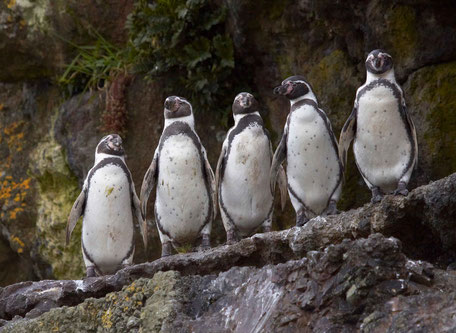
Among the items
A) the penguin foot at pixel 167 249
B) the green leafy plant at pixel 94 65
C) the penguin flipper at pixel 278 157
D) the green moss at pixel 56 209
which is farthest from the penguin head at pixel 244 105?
the green moss at pixel 56 209

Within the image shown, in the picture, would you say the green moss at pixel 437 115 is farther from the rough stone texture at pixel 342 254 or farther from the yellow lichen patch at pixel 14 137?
the yellow lichen patch at pixel 14 137

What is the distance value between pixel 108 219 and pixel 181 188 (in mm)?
676

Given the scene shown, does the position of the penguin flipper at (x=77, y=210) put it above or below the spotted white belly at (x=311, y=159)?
below

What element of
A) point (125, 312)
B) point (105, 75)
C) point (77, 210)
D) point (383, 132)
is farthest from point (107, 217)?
point (105, 75)

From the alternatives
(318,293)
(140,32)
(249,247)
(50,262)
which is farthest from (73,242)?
(318,293)

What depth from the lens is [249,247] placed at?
213 inches

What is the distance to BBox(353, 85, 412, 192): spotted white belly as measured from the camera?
6.20m

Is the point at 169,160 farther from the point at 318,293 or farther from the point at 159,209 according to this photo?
the point at 318,293

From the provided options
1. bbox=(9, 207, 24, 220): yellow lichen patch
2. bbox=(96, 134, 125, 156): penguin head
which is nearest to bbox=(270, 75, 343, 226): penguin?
bbox=(96, 134, 125, 156): penguin head

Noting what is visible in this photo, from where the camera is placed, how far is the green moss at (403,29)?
7180 mm

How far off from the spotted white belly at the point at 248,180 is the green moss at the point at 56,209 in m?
2.86

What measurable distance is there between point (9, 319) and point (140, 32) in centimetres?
380

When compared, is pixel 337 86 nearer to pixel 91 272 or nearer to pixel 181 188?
pixel 181 188

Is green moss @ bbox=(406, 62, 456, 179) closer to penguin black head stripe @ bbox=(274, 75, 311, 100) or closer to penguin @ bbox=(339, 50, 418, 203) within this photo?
penguin @ bbox=(339, 50, 418, 203)
